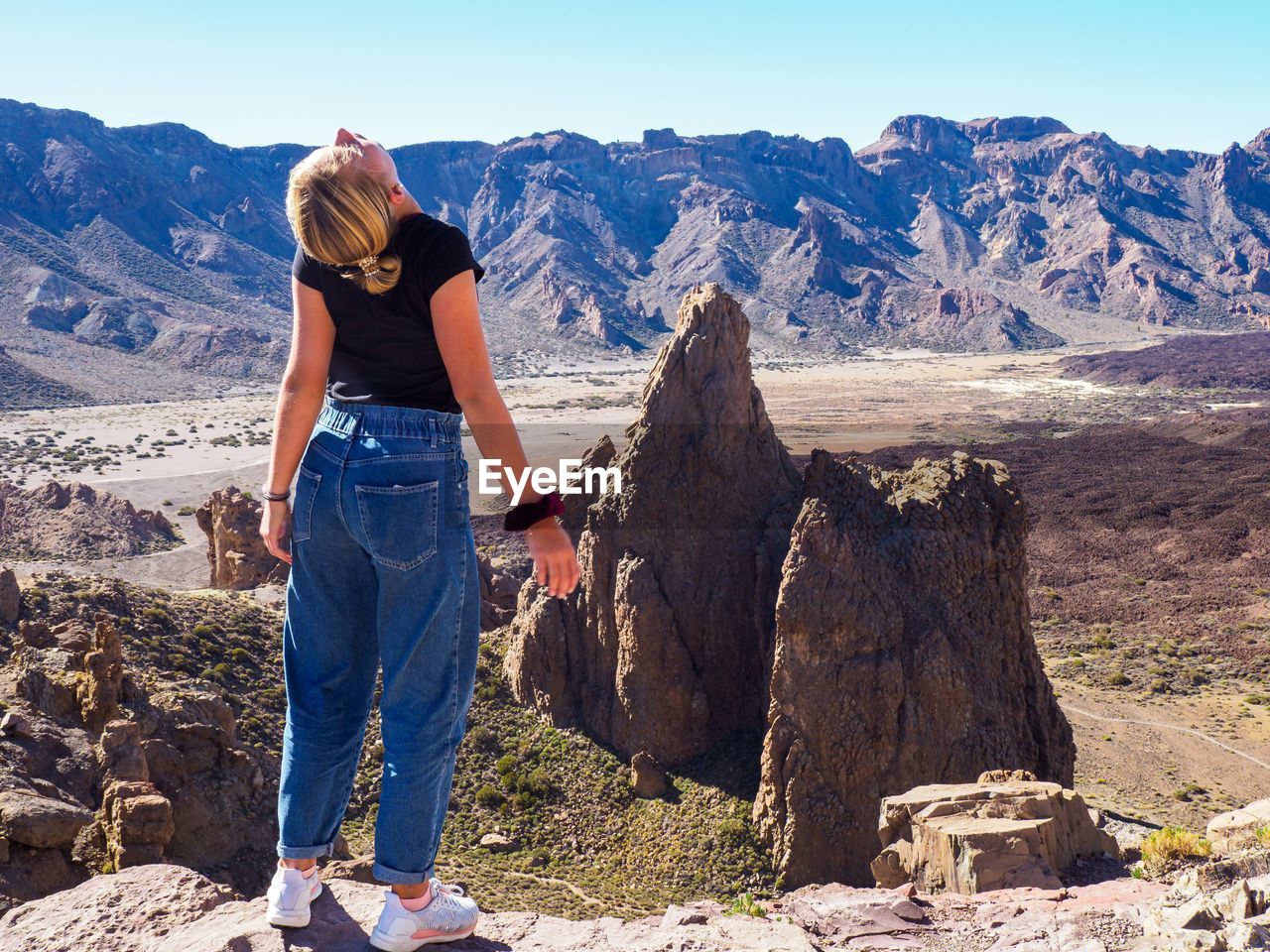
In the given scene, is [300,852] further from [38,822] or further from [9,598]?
[9,598]

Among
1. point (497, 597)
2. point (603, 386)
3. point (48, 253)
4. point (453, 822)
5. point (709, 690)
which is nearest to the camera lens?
point (453, 822)

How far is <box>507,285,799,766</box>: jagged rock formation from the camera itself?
69.7ft

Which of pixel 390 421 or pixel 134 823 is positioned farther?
pixel 134 823

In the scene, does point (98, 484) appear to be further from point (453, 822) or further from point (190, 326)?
point (190, 326)

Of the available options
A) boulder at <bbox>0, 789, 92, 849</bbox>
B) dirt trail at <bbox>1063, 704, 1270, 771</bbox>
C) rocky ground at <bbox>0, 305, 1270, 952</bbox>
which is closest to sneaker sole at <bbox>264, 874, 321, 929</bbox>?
rocky ground at <bbox>0, 305, 1270, 952</bbox>

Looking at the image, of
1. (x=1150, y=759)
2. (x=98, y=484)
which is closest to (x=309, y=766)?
(x=1150, y=759)

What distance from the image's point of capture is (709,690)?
21.5 meters

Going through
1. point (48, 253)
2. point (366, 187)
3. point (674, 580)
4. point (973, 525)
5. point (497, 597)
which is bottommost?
point (497, 597)

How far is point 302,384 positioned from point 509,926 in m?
2.83

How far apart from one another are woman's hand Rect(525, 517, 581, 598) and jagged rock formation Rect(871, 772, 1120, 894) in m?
6.45

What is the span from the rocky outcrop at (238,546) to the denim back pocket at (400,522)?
32.5 meters

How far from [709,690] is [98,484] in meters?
55.4

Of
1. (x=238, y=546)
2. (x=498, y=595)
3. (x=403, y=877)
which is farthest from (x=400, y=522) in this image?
(x=238, y=546)

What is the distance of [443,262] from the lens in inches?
156
